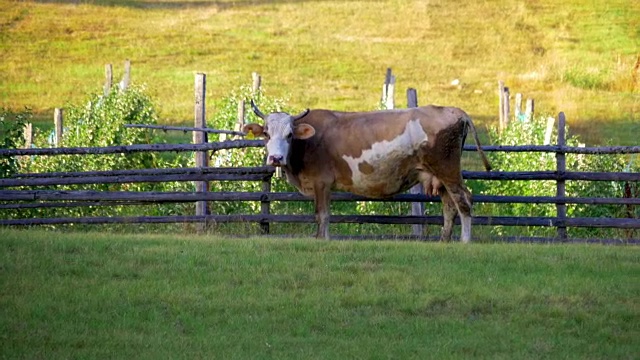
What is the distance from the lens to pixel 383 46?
44.6 metres

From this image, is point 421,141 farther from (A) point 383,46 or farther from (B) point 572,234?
(A) point 383,46

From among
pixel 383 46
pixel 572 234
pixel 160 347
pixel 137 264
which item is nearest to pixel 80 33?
pixel 383 46

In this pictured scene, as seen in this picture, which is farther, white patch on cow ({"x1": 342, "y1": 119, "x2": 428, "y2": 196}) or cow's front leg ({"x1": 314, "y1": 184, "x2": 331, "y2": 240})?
cow's front leg ({"x1": 314, "y1": 184, "x2": 331, "y2": 240})

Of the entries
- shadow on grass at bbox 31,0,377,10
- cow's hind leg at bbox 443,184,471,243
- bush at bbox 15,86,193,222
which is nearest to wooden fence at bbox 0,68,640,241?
cow's hind leg at bbox 443,184,471,243

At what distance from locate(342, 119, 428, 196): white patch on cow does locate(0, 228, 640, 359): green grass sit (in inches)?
54.7

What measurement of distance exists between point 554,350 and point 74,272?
4571 millimetres

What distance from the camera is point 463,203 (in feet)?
45.3

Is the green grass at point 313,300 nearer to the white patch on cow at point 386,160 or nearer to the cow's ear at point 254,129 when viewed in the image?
the white patch on cow at point 386,160

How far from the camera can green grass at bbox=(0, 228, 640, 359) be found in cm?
899

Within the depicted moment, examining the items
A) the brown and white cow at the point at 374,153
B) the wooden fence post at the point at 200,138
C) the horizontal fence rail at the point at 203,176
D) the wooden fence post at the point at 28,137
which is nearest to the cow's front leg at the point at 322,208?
the brown and white cow at the point at 374,153

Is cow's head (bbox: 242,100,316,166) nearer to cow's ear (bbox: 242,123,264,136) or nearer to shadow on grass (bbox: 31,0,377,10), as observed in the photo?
cow's ear (bbox: 242,123,264,136)

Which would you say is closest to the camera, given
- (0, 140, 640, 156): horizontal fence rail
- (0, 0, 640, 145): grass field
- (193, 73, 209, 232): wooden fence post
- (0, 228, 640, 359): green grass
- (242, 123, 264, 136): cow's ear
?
(0, 228, 640, 359): green grass

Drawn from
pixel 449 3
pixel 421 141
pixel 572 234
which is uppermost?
pixel 449 3

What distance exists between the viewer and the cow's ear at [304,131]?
45.8ft
